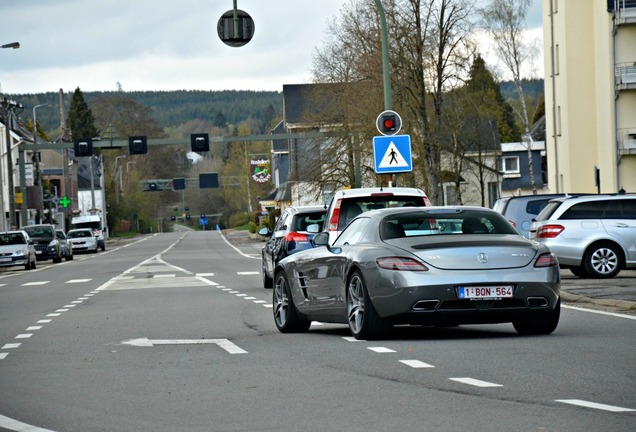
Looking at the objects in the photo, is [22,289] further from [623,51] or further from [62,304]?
[623,51]

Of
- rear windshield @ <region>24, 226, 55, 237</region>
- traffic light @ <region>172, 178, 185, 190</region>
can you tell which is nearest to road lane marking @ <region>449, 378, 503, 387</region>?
rear windshield @ <region>24, 226, 55, 237</region>

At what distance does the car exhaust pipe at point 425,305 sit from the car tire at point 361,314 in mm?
499

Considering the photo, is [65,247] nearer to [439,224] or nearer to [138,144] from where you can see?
[138,144]

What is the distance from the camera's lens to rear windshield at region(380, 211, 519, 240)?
555 inches

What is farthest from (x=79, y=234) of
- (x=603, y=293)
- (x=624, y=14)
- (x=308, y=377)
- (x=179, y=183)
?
(x=308, y=377)

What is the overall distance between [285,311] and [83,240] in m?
65.0

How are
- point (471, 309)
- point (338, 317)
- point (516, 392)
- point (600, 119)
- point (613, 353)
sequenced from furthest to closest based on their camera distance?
1. point (600, 119)
2. point (338, 317)
3. point (471, 309)
4. point (613, 353)
5. point (516, 392)

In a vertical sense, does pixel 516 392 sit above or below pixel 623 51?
below

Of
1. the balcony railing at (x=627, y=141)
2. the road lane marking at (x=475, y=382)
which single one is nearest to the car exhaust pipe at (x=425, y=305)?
the road lane marking at (x=475, y=382)

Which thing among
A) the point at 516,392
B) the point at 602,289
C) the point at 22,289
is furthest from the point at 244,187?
the point at 516,392

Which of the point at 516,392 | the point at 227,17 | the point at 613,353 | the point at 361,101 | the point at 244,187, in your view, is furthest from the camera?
the point at 244,187

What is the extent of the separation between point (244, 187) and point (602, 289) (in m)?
163

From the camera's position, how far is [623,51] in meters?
61.9

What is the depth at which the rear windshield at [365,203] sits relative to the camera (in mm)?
20203
